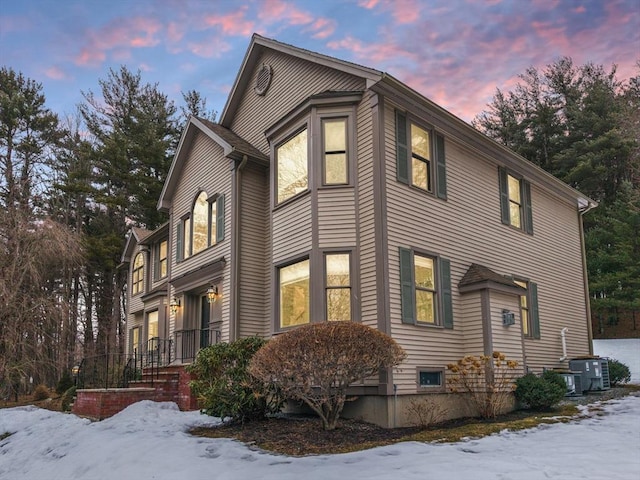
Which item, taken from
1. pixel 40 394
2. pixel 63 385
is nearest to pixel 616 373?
pixel 63 385

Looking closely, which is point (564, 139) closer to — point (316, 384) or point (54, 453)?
point (316, 384)

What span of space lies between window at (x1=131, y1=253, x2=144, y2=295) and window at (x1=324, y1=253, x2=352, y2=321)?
1247 cm

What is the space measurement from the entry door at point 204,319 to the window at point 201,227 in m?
1.40

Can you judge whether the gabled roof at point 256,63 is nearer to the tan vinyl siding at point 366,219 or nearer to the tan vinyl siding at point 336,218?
the tan vinyl siding at point 366,219

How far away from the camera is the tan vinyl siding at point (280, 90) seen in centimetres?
1175

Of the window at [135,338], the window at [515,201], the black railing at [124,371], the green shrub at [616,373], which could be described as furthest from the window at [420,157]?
the window at [135,338]

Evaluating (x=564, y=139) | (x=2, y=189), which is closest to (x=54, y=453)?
(x=2, y=189)

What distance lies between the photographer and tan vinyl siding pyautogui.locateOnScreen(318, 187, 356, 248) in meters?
10.4

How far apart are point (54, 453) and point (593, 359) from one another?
1242 centimetres

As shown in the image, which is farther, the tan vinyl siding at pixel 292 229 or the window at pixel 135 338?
the window at pixel 135 338

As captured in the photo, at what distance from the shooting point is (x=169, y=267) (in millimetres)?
16797

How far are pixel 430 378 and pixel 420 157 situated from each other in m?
4.59

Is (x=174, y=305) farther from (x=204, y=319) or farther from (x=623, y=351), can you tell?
(x=623, y=351)

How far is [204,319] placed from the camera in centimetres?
1482
